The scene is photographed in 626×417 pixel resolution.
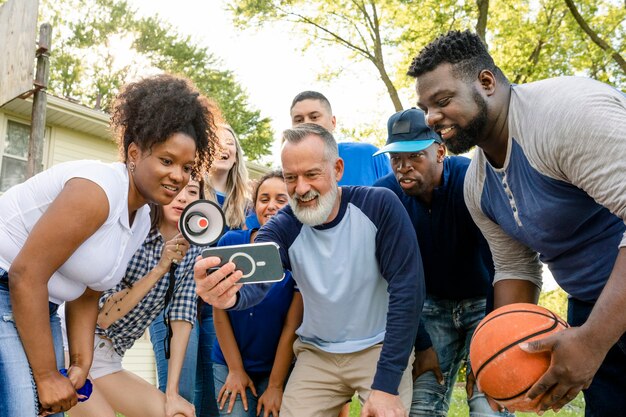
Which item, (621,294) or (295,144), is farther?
(295,144)

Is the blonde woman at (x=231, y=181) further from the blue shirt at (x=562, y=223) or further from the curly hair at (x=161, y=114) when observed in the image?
the blue shirt at (x=562, y=223)

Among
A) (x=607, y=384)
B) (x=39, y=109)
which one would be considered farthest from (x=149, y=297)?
(x=39, y=109)

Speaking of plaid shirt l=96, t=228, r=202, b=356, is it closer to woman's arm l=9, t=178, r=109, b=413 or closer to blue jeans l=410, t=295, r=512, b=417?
woman's arm l=9, t=178, r=109, b=413

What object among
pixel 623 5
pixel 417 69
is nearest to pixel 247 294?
pixel 417 69

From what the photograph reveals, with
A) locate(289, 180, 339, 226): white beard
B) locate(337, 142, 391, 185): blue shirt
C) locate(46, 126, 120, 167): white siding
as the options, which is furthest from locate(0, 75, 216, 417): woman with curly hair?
locate(46, 126, 120, 167): white siding

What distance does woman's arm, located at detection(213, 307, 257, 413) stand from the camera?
445 centimetres

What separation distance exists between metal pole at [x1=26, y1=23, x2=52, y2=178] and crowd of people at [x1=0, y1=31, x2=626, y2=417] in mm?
4269

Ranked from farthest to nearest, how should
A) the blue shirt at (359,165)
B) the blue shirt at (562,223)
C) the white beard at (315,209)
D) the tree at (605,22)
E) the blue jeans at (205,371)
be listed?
the tree at (605,22) < the blue shirt at (359,165) < the blue jeans at (205,371) < the white beard at (315,209) < the blue shirt at (562,223)

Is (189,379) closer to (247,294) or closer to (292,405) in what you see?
(292,405)

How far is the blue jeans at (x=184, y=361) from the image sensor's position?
463cm

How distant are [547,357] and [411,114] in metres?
2.42

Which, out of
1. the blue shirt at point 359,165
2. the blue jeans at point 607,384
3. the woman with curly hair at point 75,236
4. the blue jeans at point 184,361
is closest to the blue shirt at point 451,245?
the blue jeans at point 607,384

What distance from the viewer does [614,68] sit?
20594mm

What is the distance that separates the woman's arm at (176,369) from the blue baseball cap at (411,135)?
203 cm
